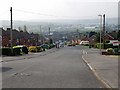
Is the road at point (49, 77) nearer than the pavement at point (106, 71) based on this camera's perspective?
Yes

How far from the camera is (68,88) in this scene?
14.3m

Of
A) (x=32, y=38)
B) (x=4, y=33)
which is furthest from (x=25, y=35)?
(x=4, y=33)

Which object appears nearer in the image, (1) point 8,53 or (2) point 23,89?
(2) point 23,89

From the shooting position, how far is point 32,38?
141875 mm

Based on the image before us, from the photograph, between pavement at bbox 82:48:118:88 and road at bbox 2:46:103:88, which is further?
pavement at bbox 82:48:118:88

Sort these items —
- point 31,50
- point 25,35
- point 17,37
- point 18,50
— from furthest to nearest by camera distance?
point 25,35
point 17,37
point 31,50
point 18,50

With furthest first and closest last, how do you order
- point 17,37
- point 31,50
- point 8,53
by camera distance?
point 17,37 < point 31,50 < point 8,53

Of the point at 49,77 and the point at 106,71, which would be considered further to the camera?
the point at 106,71

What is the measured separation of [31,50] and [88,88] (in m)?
64.6

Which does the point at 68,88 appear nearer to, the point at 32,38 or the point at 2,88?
the point at 2,88

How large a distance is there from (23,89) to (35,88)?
577mm

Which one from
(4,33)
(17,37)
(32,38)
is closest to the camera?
(4,33)

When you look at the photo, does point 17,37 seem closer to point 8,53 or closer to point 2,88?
point 8,53

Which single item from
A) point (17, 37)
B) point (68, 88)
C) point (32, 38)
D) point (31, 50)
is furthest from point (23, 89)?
point (32, 38)
